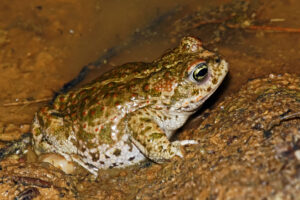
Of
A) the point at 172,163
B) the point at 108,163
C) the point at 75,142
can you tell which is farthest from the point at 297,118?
the point at 75,142

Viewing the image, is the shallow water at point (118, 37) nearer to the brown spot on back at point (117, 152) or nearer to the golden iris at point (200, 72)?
the golden iris at point (200, 72)

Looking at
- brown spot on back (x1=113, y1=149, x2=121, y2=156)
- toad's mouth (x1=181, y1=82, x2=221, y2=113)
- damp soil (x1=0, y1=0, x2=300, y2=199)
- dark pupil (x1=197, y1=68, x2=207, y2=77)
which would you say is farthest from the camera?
brown spot on back (x1=113, y1=149, x2=121, y2=156)

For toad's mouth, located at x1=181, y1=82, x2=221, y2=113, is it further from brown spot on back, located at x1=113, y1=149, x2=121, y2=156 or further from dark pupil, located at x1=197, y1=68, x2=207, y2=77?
brown spot on back, located at x1=113, y1=149, x2=121, y2=156

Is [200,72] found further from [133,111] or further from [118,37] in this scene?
[118,37]

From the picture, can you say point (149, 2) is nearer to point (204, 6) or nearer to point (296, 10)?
point (204, 6)

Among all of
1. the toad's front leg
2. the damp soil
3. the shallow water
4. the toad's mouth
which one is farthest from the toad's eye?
the shallow water

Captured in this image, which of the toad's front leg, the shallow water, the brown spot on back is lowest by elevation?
the brown spot on back

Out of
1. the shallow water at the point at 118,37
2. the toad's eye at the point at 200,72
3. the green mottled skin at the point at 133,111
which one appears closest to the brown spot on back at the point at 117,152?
the green mottled skin at the point at 133,111
